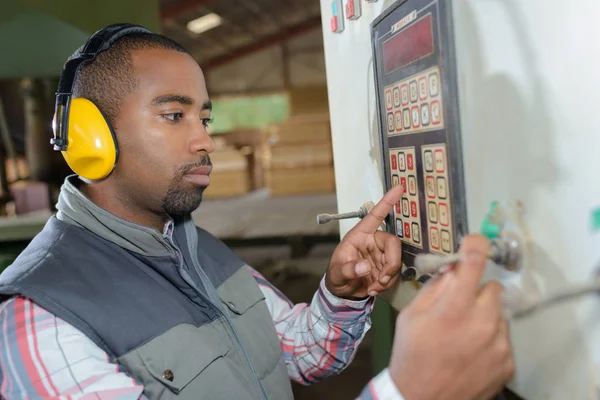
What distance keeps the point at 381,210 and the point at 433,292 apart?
0.78 feet

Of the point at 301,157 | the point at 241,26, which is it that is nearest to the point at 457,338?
the point at 301,157

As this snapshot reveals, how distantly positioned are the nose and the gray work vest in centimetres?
15

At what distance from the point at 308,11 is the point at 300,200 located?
425cm

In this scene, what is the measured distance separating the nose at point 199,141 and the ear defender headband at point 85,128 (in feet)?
0.37

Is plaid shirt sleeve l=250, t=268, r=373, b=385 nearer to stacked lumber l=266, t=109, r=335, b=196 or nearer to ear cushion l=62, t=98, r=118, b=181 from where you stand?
ear cushion l=62, t=98, r=118, b=181

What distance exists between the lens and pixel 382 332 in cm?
163

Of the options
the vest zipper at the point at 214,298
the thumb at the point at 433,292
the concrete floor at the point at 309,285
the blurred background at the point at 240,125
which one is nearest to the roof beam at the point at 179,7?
the blurred background at the point at 240,125

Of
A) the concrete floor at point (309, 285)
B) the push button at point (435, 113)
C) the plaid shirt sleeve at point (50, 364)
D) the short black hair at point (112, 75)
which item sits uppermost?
the short black hair at point (112, 75)

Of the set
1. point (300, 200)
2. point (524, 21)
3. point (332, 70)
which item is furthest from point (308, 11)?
point (524, 21)

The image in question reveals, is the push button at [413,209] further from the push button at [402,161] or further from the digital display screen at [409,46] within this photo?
the digital display screen at [409,46]

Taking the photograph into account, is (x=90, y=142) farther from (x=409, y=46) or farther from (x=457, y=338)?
(x=457, y=338)

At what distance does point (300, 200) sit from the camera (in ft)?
13.1

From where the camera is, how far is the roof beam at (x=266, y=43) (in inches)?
297

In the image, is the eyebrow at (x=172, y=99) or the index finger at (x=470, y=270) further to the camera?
the eyebrow at (x=172, y=99)
